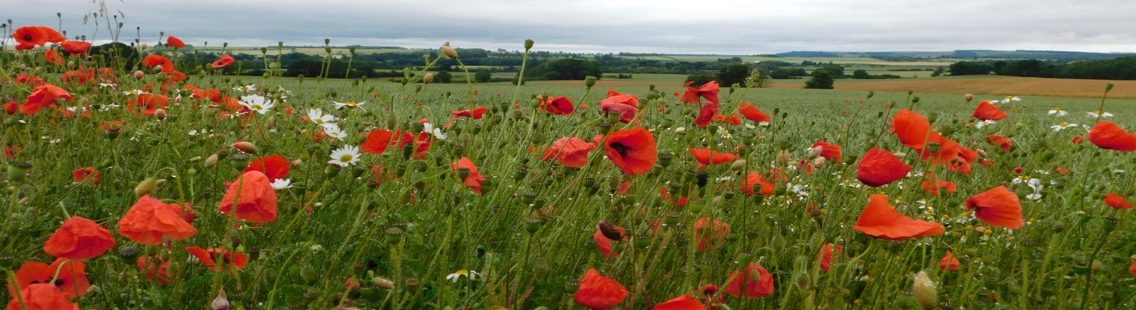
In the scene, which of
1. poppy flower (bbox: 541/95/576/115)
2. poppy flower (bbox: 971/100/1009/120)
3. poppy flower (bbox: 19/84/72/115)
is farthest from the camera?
poppy flower (bbox: 971/100/1009/120)

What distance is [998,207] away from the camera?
204cm

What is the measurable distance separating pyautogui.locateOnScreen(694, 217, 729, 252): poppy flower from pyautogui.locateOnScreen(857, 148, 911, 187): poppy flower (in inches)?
14.8

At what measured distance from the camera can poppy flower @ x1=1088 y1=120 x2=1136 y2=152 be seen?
268 cm

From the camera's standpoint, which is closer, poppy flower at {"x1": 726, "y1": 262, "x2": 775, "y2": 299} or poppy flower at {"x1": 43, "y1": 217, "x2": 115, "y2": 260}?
poppy flower at {"x1": 43, "y1": 217, "x2": 115, "y2": 260}

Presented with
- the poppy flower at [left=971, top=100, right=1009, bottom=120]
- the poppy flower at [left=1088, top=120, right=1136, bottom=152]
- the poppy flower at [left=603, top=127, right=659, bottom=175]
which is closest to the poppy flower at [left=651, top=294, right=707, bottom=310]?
the poppy flower at [left=603, top=127, right=659, bottom=175]

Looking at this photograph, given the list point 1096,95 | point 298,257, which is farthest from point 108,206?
point 1096,95

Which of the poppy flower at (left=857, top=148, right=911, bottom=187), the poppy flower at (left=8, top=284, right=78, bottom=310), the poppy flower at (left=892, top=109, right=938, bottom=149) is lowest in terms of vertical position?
the poppy flower at (left=8, top=284, right=78, bottom=310)

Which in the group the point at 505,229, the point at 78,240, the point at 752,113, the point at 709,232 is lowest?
the point at 505,229

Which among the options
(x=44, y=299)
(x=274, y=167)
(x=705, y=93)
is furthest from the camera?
(x=705, y=93)

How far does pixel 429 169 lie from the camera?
2.85 metres

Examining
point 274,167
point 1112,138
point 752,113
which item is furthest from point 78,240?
point 1112,138

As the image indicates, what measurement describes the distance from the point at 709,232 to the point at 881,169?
0.45 metres

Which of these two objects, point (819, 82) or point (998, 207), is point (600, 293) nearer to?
point (998, 207)

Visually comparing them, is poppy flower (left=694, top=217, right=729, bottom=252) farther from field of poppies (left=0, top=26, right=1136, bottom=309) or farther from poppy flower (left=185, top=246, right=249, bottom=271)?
poppy flower (left=185, top=246, right=249, bottom=271)
